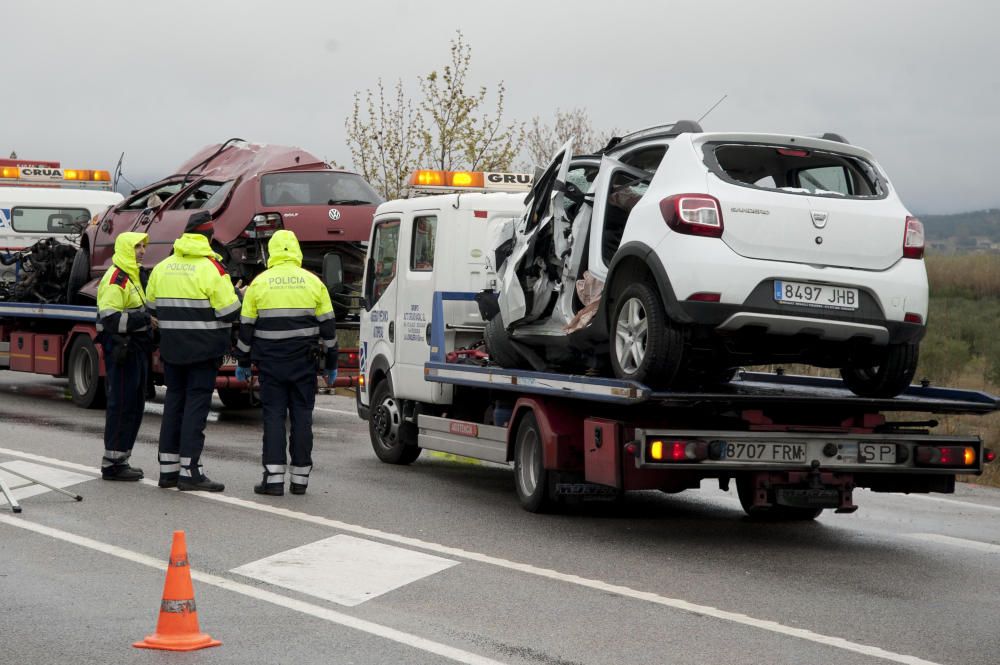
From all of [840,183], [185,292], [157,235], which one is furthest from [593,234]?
[157,235]

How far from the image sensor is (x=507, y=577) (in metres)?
7.90

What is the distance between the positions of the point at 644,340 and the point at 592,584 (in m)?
1.82

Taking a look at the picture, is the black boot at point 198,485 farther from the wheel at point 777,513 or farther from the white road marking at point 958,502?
the white road marking at point 958,502

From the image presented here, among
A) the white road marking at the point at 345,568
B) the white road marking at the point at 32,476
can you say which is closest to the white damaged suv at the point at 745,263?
the white road marking at the point at 345,568

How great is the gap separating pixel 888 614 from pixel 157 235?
12.2 metres

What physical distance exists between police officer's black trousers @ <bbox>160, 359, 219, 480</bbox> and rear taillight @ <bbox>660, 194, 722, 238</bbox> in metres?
4.11

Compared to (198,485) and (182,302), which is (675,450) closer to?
(198,485)

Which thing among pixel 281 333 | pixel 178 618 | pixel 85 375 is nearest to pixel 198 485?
pixel 281 333

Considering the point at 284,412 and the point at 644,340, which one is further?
the point at 284,412

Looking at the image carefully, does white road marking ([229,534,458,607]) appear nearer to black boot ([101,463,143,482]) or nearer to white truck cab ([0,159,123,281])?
black boot ([101,463,143,482])

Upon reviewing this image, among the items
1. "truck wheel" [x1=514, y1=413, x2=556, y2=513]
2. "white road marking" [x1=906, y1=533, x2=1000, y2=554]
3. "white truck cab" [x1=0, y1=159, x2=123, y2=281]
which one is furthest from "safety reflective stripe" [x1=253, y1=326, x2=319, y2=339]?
"white truck cab" [x1=0, y1=159, x2=123, y2=281]

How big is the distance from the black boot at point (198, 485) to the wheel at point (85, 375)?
713cm

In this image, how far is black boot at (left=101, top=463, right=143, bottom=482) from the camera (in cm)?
1138

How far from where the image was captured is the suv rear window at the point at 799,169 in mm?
9305
